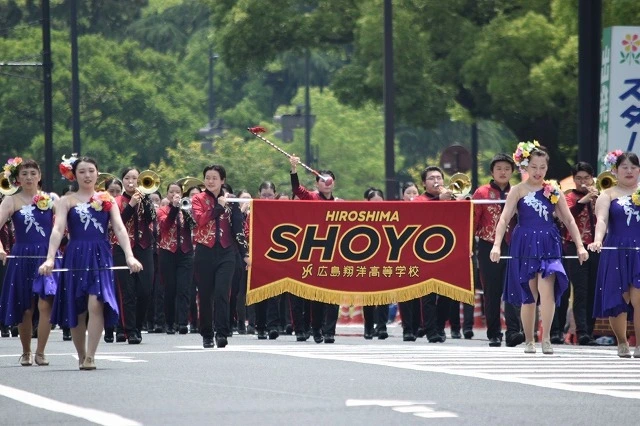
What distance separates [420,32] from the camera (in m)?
43.5

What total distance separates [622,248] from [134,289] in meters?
7.41

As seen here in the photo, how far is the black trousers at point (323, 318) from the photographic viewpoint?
77.4 feet

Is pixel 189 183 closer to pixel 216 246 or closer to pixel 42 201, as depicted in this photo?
pixel 216 246

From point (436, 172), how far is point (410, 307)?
170cm

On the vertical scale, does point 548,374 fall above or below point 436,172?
below

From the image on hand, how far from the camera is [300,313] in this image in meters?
24.4

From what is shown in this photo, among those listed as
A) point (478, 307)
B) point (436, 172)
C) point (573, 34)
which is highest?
point (573, 34)

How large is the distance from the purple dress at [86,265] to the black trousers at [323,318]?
233 inches

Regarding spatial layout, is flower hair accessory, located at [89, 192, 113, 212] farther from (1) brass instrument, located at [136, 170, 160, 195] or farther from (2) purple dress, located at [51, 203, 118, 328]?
(1) brass instrument, located at [136, 170, 160, 195]

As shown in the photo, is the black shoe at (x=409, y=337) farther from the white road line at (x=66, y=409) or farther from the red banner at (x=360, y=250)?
the white road line at (x=66, y=409)

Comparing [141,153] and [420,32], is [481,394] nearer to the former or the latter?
[420,32]

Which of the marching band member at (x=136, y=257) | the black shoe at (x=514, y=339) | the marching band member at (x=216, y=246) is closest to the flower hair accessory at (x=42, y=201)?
the marching band member at (x=216, y=246)

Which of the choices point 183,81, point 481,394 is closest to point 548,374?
point 481,394

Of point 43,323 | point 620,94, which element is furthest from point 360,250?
point 43,323
